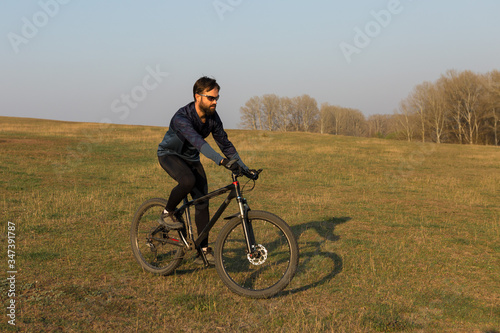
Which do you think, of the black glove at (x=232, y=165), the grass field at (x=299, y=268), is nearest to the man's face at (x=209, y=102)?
the black glove at (x=232, y=165)

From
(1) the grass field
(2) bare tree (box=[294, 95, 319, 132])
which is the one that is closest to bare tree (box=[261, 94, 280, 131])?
(2) bare tree (box=[294, 95, 319, 132])

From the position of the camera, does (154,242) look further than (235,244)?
Yes

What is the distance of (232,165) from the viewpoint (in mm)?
4660

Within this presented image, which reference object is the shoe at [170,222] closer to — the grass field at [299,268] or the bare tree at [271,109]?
Answer: the grass field at [299,268]

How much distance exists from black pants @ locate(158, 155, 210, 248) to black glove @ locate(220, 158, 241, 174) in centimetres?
78


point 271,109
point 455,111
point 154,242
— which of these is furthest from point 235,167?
point 271,109

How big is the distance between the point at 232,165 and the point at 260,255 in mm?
1148

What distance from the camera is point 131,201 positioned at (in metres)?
11.6

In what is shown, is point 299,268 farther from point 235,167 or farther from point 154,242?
point 235,167

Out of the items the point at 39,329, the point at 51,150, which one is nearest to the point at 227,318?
the point at 39,329

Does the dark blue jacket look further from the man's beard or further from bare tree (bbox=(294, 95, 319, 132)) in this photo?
bare tree (bbox=(294, 95, 319, 132))

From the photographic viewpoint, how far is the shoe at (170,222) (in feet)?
17.9

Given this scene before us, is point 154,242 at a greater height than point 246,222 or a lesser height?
lesser

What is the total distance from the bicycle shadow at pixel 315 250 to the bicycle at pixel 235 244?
36 centimetres
